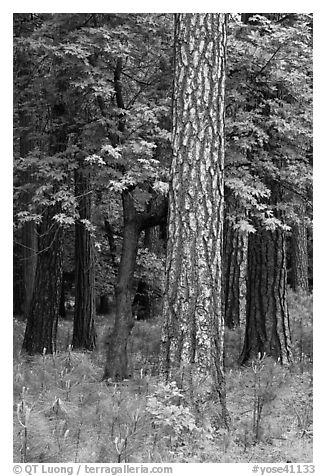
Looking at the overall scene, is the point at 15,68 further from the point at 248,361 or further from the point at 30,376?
the point at 248,361

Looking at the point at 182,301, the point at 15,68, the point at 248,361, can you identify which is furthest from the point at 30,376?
the point at 15,68

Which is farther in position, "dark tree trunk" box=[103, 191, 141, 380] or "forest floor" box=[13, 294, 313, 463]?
"dark tree trunk" box=[103, 191, 141, 380]

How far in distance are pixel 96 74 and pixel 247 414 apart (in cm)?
496

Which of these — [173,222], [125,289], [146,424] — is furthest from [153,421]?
[125,289]

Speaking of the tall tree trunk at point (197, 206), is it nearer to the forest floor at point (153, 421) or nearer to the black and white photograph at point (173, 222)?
the black and white photograph at point (173, 222)

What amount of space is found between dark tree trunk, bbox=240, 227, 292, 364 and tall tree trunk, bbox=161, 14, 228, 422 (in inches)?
132

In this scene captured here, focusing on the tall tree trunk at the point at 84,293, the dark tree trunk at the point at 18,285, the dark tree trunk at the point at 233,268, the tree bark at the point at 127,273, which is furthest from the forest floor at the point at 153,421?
the dark tree trunk at the point at 18,285

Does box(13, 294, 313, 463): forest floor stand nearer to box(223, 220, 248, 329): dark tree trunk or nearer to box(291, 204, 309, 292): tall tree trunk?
box(223, 220, 248, 329): dark tree trunk

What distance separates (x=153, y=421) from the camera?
5.64m

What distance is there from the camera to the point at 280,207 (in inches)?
371

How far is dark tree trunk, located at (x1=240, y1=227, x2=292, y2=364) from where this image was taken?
9.71 meters

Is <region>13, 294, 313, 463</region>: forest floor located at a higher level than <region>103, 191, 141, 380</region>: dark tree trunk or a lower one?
lower

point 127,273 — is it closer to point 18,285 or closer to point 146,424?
point 146,424

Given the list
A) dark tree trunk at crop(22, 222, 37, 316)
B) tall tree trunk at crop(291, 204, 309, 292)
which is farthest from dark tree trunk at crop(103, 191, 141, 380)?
tall tree trunk at crop(291, 204, 309, 292)
